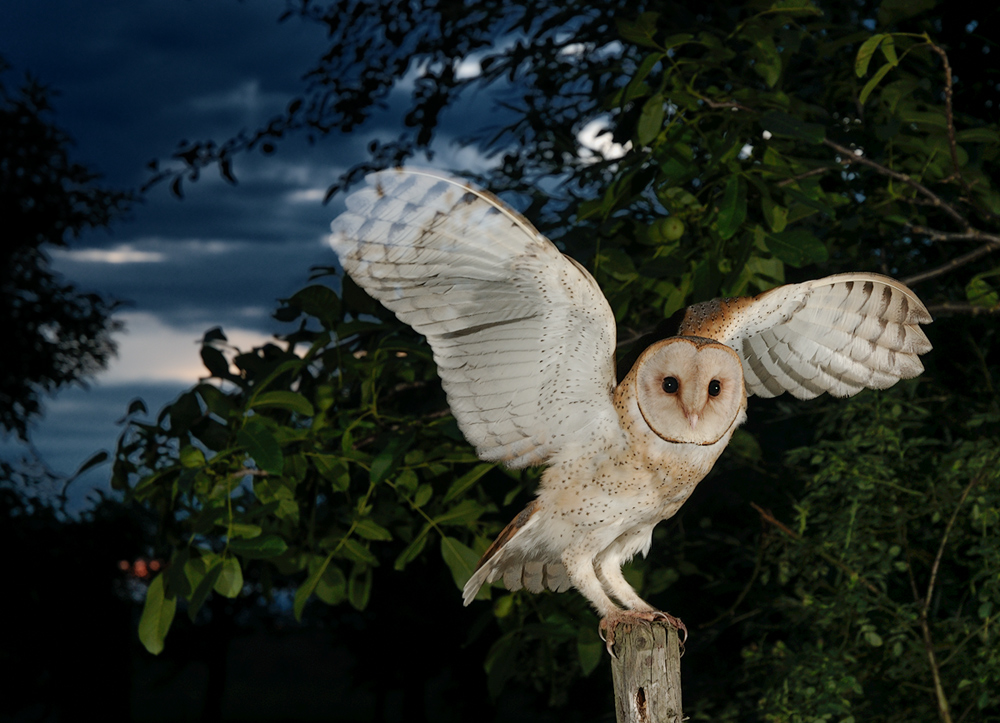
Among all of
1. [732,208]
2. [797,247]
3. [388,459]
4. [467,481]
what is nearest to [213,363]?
[388,459]

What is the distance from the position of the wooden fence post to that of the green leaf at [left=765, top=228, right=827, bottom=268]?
3.13 feet

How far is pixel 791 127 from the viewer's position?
217 centimetres

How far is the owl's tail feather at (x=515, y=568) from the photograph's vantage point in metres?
1.99

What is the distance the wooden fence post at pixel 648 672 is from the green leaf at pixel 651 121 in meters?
1.21

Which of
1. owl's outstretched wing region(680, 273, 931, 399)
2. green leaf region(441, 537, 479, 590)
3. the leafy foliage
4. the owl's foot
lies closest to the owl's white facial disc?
owl's outstretched wing region(680, 273, 931, 399)

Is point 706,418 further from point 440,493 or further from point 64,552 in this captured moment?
point 64,552

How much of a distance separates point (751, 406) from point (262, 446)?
4.63 ft

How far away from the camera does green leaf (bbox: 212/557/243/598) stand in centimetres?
228

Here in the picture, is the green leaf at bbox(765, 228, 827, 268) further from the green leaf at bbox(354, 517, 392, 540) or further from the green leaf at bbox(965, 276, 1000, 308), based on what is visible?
the green leaf at bbox(354, 517, 392, 540)

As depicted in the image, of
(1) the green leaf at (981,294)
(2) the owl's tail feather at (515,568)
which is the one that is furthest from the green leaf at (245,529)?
(1) the green leaf at (981,294)

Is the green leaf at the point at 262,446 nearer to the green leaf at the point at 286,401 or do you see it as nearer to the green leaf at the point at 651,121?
the green leaf at the point at 286,401

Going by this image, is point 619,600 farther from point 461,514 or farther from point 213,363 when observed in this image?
point 213,363

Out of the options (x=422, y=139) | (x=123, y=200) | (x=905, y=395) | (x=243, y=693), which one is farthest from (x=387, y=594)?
(x=243, y=693)

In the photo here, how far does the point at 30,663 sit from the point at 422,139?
18.8ft
